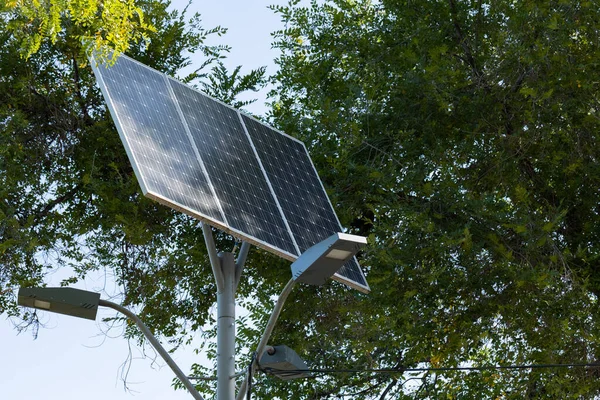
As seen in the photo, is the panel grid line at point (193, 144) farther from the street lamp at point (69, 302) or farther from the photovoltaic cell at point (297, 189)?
the street lamp at point (69, 302)

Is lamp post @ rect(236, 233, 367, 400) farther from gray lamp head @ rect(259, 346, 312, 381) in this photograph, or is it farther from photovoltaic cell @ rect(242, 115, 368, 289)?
photovoltaic cell @ rect(242, 115, 368, 289)

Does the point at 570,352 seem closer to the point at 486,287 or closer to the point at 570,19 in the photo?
the point at 486,287

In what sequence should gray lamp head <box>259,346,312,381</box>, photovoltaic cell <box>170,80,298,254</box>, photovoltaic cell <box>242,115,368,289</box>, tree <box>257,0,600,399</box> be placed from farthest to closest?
tree <box>257,0,600,399</box>
photovoltaic cell <box>242,115,368,289</box>
photovoltaic cell <box>170,80,298,254</box>
gray lamp head <box>259,346,312,381</box>

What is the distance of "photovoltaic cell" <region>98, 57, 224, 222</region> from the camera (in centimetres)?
880

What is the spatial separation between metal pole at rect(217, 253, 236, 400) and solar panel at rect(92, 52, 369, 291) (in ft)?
1.36

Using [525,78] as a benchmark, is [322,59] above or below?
above

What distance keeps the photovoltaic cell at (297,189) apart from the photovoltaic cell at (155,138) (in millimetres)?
1196

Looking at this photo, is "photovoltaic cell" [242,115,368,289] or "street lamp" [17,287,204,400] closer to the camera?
"street lamp" [17,287,204,400]

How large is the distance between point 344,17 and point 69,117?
4861 mm

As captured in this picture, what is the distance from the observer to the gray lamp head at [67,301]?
8172mm

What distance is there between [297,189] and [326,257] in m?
3.72

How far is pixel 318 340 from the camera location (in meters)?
14.9

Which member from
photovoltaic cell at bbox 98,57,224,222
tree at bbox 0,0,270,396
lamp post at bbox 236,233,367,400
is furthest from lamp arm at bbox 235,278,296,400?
tree at bbox 0,0,270,396

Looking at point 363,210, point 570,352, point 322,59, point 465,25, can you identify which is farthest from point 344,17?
point 570,352
